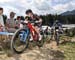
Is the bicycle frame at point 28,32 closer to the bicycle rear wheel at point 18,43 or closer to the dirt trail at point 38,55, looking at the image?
the bicycle rear wheel at point 18,43

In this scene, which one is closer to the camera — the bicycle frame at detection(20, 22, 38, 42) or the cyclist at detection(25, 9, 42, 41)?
the bicycle frame at detection(20, 22, 38, 42)

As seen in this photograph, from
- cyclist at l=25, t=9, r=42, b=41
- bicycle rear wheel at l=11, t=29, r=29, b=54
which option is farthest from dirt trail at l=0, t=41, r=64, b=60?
cyclist at l=25, t=9, r=42, b=41

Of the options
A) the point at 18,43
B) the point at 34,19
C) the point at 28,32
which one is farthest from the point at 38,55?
the point at 34,19

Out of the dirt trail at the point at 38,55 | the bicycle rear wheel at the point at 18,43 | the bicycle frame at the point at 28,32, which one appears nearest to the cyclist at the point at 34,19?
the bicycle frame at the point at 28,32

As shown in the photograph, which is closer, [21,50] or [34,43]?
[21,50]

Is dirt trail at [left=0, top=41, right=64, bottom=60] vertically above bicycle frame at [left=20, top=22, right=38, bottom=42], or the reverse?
bicycle frame at [left=20, top=22, right=38, bottom=42]

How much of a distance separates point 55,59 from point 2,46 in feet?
6.24

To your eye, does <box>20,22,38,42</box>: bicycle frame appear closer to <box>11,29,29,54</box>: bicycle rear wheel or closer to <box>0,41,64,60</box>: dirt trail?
<box>11,29,29,54</box>: bicycle rear wheel

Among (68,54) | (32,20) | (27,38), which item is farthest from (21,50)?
(68,54)

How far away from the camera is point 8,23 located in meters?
10.7

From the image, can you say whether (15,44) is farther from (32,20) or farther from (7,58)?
(32,20)

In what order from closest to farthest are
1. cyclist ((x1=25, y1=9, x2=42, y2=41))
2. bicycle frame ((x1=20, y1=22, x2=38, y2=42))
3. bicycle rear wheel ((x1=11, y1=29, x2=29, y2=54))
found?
bicycle rear wheel ((x1=11, y1=29, x2=29, y2=54)) → bicycle frame ((x1=20, y1=22, x2=38, y2=42)) → cyclist ((x1=25, y1=9, x2=42, y2=41))

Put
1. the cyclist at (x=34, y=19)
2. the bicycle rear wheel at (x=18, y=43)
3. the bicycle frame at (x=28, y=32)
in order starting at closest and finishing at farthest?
the bicycle rear wheel at (x=18, y=43) < the bicycle frame at (x=28, y=32) < the cyclist at (x=34, y=19)

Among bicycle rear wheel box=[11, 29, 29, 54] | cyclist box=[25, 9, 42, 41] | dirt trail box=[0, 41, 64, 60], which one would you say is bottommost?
dirt trail box=[0, 41, 64, 60]
